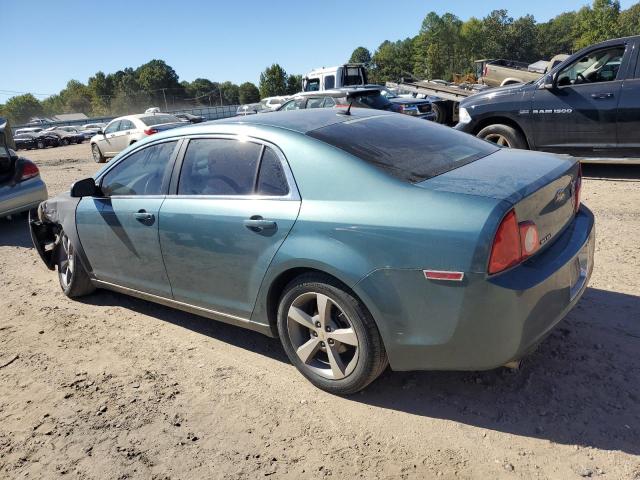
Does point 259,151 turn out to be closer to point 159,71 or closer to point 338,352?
point 338,352

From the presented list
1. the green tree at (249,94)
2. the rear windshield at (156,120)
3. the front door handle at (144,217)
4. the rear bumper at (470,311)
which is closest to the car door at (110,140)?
the rear windshield at (156,120)

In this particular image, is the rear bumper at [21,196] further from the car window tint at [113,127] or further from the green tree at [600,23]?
the green tree at [600,23]

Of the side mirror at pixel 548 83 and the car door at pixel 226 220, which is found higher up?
the side mirror at pixel 548 83

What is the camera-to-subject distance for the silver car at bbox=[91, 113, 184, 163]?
15.2 metres

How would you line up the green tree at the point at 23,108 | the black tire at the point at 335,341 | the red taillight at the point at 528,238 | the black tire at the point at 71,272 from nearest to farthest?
the red taillight at the point at 528,238, the black tire at the point at 335,341, the black tire at the point at 71,272, the green tree at the point at 23,108

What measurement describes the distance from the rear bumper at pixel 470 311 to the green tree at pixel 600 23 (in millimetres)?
94286

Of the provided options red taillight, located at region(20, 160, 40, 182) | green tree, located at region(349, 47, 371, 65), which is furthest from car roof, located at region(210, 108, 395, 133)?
green tree, located at region(349, 47, 371, 65)

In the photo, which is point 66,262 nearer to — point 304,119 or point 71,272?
point 71,272

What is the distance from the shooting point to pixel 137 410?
9.82 feet

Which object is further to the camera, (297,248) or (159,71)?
(159,71)

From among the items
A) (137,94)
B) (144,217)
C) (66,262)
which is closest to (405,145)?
(144,217)

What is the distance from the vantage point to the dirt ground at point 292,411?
7.91ft

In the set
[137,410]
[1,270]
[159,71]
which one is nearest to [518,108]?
[137,410]

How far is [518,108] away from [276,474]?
22.8 feet
